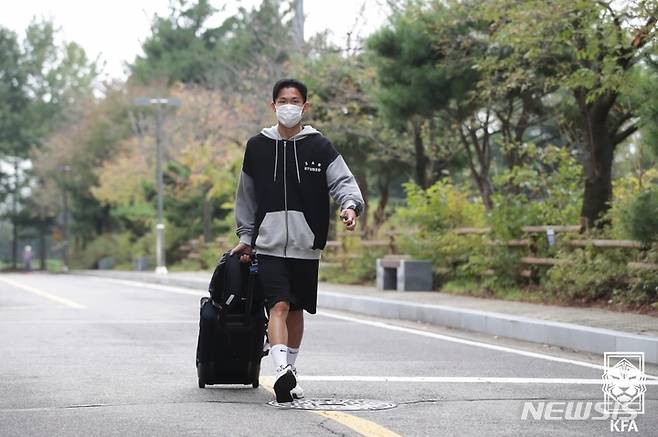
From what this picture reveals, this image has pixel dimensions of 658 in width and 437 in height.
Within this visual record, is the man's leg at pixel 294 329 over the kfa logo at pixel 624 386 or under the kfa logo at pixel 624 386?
over

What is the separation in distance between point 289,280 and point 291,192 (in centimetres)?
55

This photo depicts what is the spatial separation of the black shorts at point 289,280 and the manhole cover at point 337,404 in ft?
1.94

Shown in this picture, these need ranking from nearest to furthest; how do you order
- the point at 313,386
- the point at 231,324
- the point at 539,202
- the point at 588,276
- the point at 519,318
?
the point at 231,324
the point at 313,386
the point at 519,318
the point at 588,276
the point at 539,202

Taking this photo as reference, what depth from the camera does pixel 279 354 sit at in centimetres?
755

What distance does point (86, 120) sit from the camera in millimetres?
68375

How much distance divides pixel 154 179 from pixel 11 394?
47936 millimetres

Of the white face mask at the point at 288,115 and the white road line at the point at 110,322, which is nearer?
the white face mask at the point at 288,115

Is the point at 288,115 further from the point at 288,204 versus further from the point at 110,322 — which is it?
the point at 110,322

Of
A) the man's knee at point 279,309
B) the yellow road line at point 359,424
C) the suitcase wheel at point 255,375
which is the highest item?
the man's knee at point 279,309

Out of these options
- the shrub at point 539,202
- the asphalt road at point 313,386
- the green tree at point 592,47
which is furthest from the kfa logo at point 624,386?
the shrub at point 539,202

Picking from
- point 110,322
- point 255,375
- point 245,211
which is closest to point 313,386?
point 255,375

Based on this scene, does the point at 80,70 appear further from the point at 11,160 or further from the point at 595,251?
the point at 595,251

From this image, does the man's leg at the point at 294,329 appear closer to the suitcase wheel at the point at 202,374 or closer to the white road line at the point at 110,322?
the suitcase wheel at the point at 202,374

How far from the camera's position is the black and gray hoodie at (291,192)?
25.2 feet
